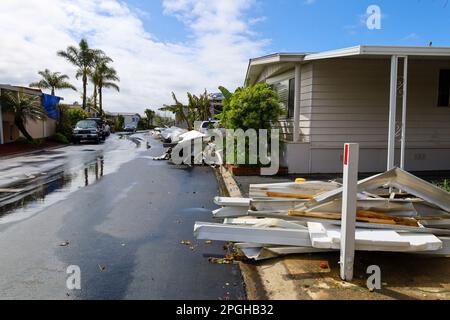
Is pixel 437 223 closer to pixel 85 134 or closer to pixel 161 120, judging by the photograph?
pixel 85 134

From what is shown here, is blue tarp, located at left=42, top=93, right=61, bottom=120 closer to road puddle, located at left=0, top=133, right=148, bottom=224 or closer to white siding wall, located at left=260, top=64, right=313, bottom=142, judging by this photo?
road puddle, located at left=0, top=133, right=148, bottom=224

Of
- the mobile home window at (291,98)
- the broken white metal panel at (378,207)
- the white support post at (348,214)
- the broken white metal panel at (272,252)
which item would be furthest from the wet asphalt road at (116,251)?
the mobile home window at (291,98)

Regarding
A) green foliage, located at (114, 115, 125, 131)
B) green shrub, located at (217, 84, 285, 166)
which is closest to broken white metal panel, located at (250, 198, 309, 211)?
green shrub, located at (217, 84, 285, 166)

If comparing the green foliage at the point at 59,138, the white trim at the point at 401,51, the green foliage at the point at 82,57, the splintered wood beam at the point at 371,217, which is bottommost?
the splintered wood beam at the point at 371,217

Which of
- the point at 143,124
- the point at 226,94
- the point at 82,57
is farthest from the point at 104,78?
the point at 226,94

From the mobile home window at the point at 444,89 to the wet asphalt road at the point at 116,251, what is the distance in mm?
7864

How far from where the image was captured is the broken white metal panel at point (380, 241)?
405cm

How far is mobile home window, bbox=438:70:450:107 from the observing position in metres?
11.2

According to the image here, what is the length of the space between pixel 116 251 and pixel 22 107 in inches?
802

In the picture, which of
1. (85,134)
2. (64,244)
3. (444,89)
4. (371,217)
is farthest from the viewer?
(85,134)

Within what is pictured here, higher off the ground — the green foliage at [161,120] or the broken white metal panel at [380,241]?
the green foliage at [161,120]

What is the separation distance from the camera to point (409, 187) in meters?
4.98

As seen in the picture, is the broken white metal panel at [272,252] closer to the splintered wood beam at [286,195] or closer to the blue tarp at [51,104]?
the splintered wood beam at [286,195]
